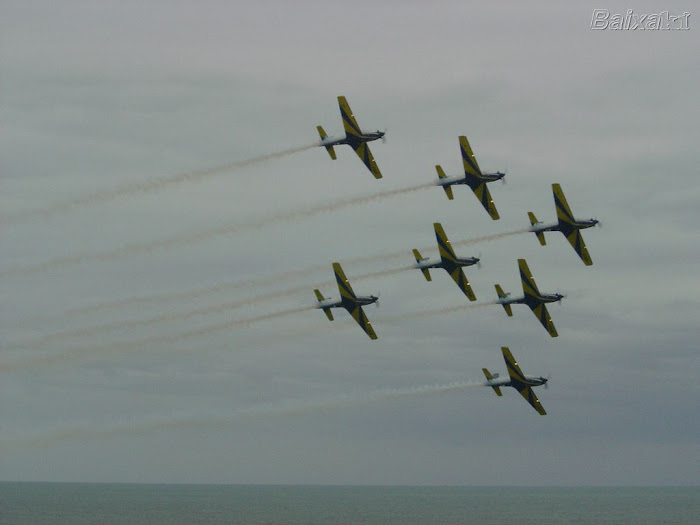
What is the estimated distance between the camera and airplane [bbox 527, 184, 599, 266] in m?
94.7

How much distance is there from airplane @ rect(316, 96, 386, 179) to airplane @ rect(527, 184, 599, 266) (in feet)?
52.3

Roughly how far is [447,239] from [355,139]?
1486 cm

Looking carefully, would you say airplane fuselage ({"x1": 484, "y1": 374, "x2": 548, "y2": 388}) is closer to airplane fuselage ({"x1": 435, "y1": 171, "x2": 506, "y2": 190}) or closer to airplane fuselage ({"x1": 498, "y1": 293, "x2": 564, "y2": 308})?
airplane fuselage ({"x1": 498, "y1": 293, "x2": 564, "y2": 308})

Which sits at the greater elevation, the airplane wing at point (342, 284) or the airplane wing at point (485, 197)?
the airplane wing at point (485, 197)

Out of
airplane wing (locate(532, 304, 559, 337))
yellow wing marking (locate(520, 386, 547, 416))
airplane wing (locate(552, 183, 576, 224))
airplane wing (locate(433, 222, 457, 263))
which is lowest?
yellow wing marking (locate(520, 386, 547, 416))

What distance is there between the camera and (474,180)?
311 feet

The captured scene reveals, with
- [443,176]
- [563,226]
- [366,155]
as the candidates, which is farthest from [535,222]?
[366,155]

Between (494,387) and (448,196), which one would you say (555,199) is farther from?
(494,387)

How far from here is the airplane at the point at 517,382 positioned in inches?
4070

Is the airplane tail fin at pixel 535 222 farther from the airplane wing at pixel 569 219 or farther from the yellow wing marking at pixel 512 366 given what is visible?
the yellow wing marking at pixel 512 366

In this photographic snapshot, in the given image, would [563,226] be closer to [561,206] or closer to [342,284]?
[561,206]

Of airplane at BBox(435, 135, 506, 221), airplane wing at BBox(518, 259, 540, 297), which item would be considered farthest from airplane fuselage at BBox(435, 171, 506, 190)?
airplane wing at BBox(518, 259, 540, 297)

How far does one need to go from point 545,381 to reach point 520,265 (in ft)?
42.0

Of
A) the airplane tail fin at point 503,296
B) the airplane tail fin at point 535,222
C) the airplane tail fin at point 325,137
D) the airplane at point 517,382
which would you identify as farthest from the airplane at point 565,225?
the airplane tail fin at point 325,137
